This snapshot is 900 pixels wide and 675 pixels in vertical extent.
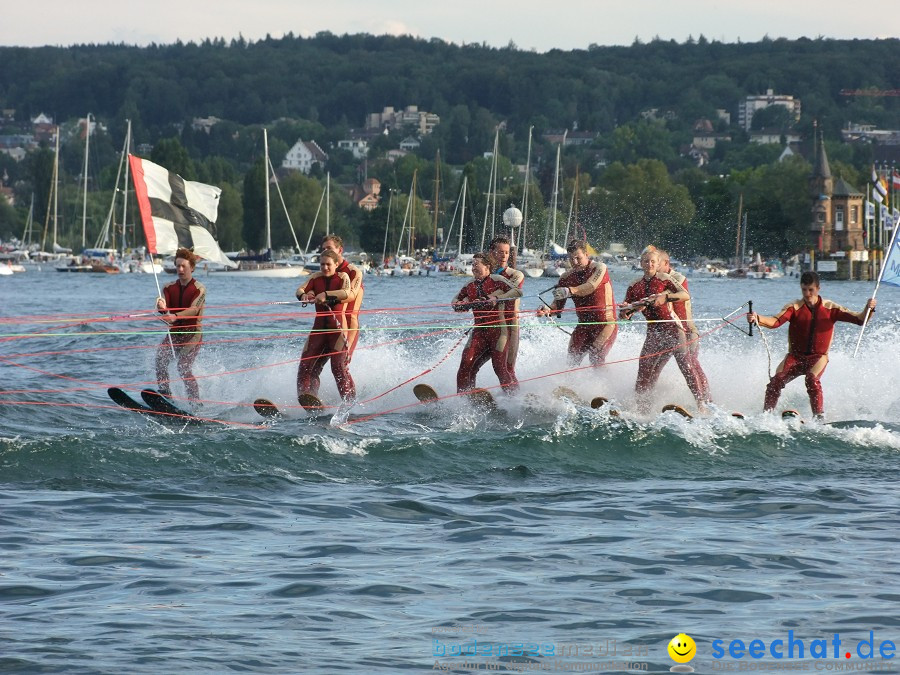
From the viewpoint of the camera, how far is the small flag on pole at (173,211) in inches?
570

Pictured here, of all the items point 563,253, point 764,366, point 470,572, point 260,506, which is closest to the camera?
point 470,572

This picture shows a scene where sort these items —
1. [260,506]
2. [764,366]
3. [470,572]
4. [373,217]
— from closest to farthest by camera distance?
[470,572], [260,506], [764,366], [373,217]

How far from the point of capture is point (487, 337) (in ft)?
47.9

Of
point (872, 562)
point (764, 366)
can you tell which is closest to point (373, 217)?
point (764, 366)

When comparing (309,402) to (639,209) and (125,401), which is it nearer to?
(125,401)

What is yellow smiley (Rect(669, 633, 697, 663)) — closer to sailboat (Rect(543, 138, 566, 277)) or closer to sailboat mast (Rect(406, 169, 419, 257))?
sailboat (Rect(543, 138, 566, 277))

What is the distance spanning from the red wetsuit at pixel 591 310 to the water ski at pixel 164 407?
3.81m

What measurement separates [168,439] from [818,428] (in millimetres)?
5998

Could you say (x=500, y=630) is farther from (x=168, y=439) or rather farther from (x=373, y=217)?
(x=373, y=217)

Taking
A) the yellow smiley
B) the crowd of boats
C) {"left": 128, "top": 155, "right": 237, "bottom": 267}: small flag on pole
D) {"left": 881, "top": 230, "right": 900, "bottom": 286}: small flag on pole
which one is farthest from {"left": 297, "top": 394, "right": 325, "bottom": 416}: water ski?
the crowd of boats

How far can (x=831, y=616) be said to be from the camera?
7789mm

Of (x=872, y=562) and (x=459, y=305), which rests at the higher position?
(x=459, y=305)

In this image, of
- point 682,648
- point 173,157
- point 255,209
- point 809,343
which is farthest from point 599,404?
point 173,157

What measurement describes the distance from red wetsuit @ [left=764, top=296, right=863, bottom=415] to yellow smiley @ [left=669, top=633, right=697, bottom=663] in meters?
6.52
